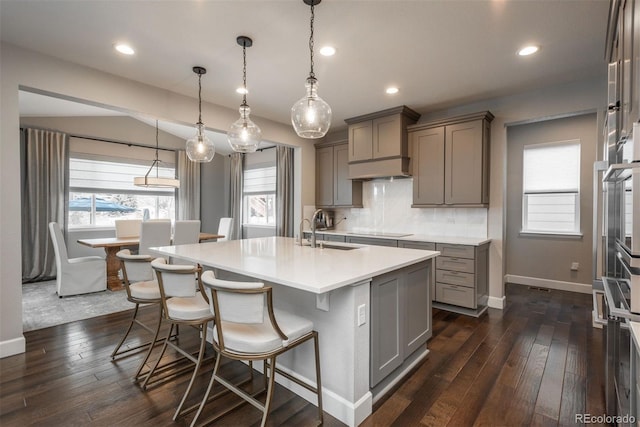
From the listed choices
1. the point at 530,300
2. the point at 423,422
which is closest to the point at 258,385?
the point at 423,422


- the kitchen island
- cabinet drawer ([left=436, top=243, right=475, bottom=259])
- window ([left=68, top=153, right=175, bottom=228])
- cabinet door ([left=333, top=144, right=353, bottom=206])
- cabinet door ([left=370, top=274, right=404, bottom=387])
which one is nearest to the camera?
the kitchen island

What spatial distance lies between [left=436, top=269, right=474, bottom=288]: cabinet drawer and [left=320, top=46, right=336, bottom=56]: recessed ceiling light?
9.26ft

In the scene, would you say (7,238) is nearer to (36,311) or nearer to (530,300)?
(36,311)

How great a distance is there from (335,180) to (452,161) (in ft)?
6.59

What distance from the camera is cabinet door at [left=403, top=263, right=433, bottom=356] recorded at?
232 cm

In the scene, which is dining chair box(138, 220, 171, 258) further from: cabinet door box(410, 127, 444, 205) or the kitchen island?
cabinet door box(410, 127, 444, 205)

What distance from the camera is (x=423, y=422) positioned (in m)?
1.81

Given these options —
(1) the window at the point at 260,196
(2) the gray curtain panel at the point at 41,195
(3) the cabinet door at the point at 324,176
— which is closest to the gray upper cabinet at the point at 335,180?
(3) the cabinet door at the point at 324,176

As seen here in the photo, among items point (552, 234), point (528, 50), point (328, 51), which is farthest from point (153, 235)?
point (552, 234)

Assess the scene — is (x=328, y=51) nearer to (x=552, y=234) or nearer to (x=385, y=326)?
(x=385, y=326)

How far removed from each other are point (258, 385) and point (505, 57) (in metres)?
3.60

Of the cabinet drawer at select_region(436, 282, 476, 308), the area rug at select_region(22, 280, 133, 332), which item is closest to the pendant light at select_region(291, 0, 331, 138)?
the cabinet drawer at select_region(436, 282, 476, 308)

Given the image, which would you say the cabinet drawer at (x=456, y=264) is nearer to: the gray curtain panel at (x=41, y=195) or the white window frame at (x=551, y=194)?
the white window frame at (x=551, y=194)

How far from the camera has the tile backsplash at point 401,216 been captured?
4.27 m
